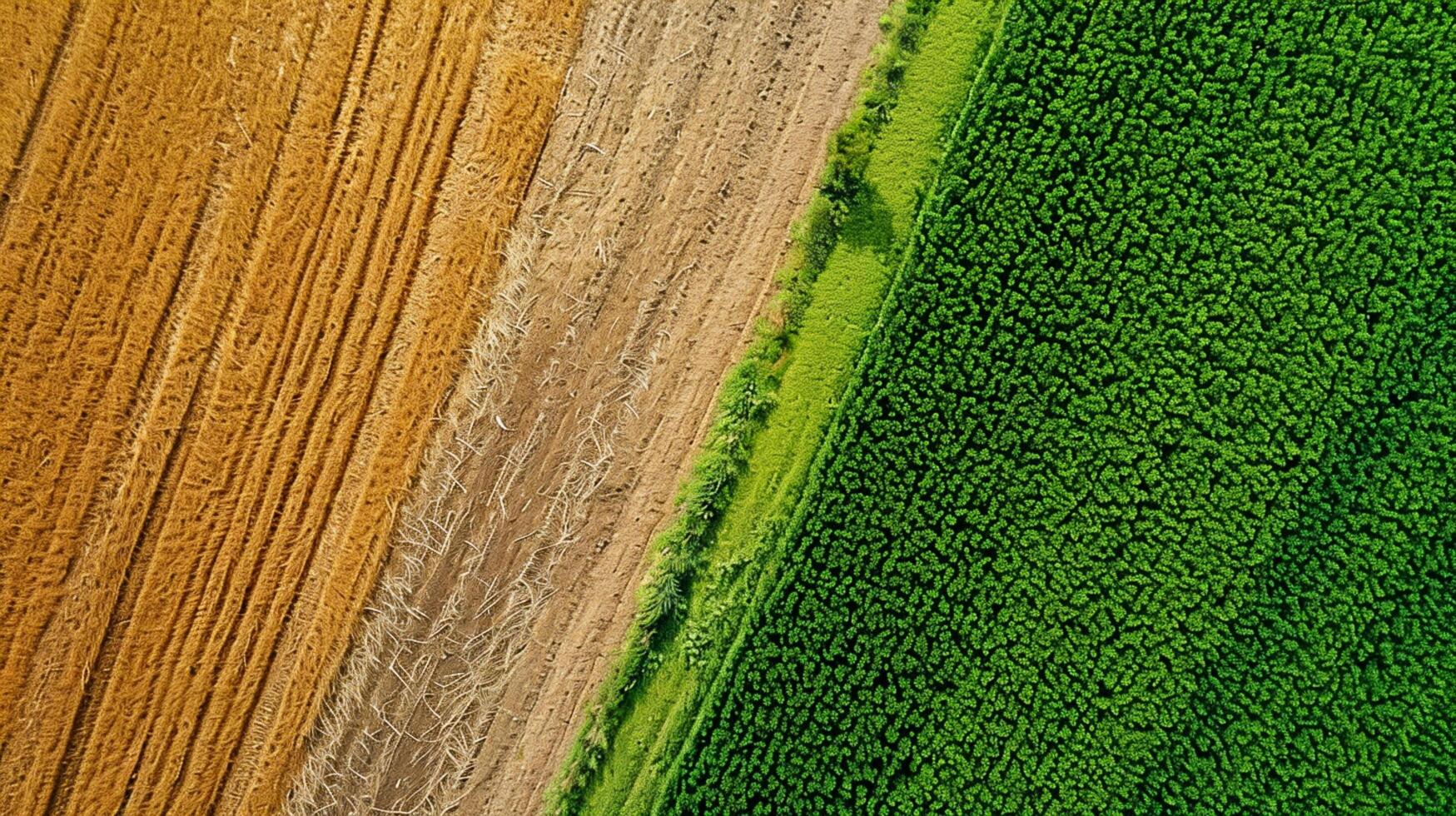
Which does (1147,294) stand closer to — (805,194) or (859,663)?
(805,194)

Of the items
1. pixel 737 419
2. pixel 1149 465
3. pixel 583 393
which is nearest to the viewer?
pixel 1149 465

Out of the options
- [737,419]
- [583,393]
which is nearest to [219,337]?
[583,393]

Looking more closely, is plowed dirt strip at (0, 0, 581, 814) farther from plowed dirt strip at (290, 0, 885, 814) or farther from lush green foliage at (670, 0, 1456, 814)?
lush green foliage at (670, 0, 1456, 814)

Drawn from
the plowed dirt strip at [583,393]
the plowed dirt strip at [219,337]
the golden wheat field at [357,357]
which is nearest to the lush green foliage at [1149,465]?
the plowed dirt strip at [583,393]

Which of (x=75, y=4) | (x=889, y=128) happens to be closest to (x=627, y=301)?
(x=889, y=128)

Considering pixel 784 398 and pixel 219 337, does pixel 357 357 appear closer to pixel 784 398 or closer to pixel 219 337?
pixel 219 337

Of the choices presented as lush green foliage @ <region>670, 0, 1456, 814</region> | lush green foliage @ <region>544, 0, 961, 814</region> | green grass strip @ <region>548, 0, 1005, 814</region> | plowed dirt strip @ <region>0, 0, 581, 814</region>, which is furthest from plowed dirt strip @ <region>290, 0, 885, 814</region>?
lush green foliage @ <region>670, 0, 1456, 814</region>

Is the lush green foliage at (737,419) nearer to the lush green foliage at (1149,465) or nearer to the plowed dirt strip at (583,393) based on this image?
the plowed dirt strip at (583,393)
